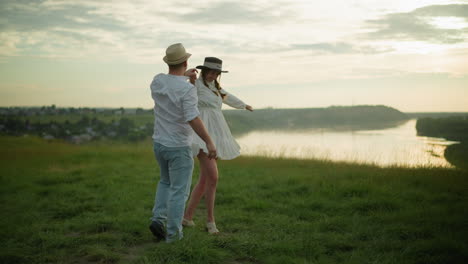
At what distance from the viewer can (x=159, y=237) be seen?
13.1 feet

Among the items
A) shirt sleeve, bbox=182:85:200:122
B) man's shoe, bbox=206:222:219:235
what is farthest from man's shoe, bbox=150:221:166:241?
shirt sleeve, bbox=182:85:200:122

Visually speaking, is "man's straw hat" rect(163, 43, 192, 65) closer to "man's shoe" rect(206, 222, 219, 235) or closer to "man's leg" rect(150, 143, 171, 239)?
"man's leg" rect(150, 143, 171, 239)

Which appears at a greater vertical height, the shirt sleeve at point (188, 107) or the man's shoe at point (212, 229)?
the shirt sleeve at point (188, 107)

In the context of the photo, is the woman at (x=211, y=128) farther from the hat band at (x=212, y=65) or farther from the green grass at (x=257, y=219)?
the green grass at (x=257, y=219)

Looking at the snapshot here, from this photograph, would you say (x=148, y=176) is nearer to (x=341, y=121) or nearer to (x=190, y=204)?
(x=190, y=204)

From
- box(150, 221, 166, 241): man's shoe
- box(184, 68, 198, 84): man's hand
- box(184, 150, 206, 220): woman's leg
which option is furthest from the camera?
box(184, 150, 206, 220): woman's leg

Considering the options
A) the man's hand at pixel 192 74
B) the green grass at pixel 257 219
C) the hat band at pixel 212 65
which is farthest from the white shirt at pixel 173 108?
the green grass at pixel 257 219

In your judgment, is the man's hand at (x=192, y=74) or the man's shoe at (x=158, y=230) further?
the man's hand at (x=192, y=74)

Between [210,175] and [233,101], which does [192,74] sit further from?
[210,175]

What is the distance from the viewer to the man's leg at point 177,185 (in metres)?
3.62

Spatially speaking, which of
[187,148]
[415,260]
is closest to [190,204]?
[187,148]

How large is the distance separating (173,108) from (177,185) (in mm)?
807

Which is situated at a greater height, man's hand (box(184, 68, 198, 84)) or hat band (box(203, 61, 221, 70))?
hat band (box(203, 61, 221, 70))

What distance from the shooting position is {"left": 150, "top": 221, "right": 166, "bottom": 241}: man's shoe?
12.8 feet
